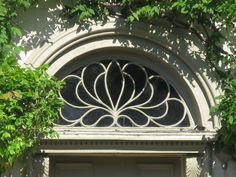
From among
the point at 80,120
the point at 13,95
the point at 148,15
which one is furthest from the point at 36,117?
the point at 148,15

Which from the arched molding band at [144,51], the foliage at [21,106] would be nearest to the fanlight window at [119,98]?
the arched molding band at [144,51]

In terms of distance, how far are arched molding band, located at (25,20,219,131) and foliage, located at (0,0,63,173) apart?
0.81 metres

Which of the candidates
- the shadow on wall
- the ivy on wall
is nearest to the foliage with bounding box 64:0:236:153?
the ivy on wall

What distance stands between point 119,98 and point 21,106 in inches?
69.9

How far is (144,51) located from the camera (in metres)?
→ 9.02

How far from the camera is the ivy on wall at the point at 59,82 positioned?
7.57 metres

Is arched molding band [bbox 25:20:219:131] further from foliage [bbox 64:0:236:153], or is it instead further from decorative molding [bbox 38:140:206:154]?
decorative molding [bbox 38:140:206:154]

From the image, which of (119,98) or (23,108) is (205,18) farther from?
(23,108)

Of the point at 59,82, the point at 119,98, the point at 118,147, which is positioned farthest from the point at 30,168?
the point at 119,98

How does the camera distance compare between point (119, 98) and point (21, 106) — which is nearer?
point (21, 106)

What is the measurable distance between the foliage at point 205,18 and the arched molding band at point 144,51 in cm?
15

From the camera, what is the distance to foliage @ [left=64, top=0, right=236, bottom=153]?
8.34 meters

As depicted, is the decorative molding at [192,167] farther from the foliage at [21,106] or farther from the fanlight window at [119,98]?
the foliage at [21,106]

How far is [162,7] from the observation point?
867 cm
